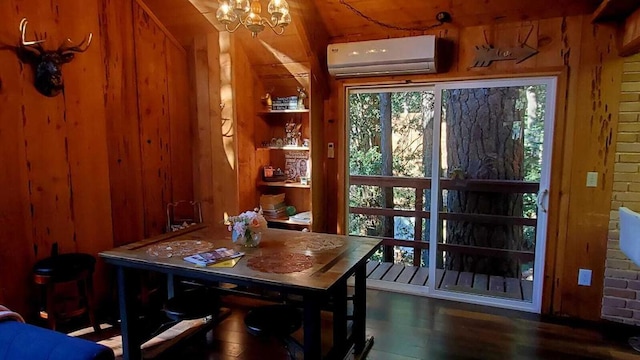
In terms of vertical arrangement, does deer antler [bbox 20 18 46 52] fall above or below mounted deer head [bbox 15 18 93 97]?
above

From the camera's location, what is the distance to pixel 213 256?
231 centimetres

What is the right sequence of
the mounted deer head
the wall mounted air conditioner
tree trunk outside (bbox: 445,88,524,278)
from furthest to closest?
tree trunk outside (bbox: 445,88,524,278) → the wall mounted air conditioner → the mounted deer head

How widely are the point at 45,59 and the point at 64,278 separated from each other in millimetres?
1509

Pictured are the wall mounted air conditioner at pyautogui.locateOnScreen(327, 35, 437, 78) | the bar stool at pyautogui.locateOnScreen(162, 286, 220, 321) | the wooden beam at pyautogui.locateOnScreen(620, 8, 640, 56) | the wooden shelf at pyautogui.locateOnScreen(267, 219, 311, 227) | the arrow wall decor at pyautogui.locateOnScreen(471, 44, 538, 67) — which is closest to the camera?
the bar stool at pyautogui.locateOnScreen(162, 286, 220, 321)

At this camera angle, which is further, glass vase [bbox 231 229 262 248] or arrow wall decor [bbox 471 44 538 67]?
arrow wall decor [bbox 471 44 538 67]

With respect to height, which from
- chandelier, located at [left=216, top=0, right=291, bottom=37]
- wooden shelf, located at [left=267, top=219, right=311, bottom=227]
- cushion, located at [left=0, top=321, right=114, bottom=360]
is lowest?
wooden shelf, located at [left=267, top=219, right=311, bottom=227]

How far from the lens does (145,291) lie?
344 cm

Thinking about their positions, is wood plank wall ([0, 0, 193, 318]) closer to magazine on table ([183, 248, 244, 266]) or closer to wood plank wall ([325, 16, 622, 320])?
magazine on table ([183, 248, 244, 266])

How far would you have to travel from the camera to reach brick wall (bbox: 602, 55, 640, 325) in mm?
2934

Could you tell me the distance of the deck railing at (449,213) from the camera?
362 cm

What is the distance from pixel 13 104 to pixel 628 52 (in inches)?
167

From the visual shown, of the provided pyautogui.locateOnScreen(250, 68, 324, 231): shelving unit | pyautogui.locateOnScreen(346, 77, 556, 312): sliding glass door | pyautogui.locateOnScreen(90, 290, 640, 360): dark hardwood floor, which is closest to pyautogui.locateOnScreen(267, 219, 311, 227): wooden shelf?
pyautogui.locateOnScreen(250, 68, 324, 231): shelving unit

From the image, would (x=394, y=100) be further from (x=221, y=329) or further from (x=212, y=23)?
(x=221, y=329)

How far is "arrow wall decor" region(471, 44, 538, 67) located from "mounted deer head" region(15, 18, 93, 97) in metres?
3.10
